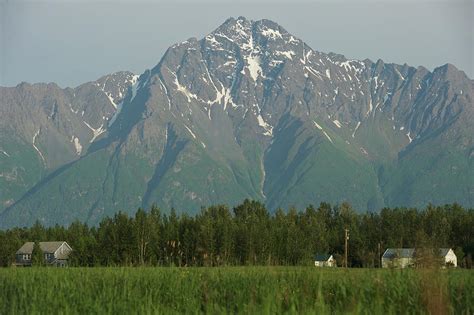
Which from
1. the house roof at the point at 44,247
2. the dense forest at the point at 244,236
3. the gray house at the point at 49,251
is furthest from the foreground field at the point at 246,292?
the house roof at the point at 44,247

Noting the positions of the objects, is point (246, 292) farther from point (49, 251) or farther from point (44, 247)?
point (44, 247)

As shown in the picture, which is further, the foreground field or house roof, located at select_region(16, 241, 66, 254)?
house roof, located at select_region(16, 241, 66, 254)

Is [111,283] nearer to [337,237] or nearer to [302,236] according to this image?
[302,236]

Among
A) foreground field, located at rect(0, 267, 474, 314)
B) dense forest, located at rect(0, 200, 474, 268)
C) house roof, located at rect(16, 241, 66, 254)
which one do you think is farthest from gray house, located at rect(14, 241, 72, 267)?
foreground field, located at rect(0, 267, 474, 314)

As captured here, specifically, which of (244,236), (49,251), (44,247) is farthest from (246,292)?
(44,247)

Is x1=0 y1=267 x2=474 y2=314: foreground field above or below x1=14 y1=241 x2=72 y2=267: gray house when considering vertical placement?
below

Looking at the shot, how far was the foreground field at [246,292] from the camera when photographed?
835 inches

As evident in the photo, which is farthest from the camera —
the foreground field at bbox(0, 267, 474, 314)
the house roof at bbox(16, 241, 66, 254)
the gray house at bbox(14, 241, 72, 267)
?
the house roof at bbox(16, 241, 66, 254)

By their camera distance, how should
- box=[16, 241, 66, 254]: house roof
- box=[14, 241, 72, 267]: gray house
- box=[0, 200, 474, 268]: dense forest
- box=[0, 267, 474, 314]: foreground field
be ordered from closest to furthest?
1. box=[0, 267, 474, 314]: foreground field
2. box=[0, 200, 474, 268]: dense forest
3. box=[14, 241, 72, 267]: gray house
4. box=[16, 241, 66, 254]: house roof

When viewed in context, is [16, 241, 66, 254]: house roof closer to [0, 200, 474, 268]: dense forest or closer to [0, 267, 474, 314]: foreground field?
[0, 200, 474, 268]: dense forest

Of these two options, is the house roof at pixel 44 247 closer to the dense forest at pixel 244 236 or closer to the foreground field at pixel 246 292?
the dense forest at pixel 244 236

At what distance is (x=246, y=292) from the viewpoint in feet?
88.0

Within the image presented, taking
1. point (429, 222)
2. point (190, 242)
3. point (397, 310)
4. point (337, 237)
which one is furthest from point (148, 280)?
point (429, 222)

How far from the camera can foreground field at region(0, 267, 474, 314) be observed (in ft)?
69.6
